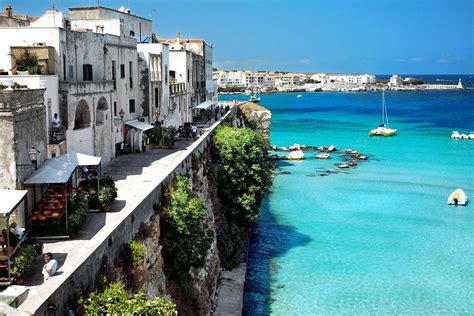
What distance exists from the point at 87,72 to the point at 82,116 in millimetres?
2131

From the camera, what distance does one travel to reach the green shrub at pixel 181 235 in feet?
63.8

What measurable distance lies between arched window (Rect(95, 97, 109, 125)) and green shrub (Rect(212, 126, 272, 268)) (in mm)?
6350

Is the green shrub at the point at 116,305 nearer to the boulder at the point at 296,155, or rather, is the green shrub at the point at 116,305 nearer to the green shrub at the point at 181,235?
the green shrub at the point at 181,235

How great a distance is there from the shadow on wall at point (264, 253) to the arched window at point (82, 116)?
10301mm

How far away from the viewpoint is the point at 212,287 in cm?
2408

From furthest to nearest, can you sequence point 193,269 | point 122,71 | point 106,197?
point 122,71, point 193,269, point 106,197

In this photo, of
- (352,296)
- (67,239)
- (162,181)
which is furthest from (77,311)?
(352,296)

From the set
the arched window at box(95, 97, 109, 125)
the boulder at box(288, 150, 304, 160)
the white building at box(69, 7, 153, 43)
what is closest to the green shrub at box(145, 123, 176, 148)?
the arched window at box(95, 97, 109, 125)

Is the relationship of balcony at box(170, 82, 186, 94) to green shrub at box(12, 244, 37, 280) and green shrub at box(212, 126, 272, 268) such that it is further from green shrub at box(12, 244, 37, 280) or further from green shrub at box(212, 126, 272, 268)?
green shrub at box(12, 244, 37, 280)

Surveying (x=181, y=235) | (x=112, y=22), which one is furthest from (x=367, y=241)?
(x=112, y=22)

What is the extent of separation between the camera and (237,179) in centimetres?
3353

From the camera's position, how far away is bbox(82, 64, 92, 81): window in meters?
26.7

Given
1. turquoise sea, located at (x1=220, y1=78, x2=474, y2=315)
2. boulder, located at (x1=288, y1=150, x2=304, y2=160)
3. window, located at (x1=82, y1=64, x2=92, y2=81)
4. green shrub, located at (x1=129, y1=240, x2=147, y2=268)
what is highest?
window, located at (x1=82, y1=64, x2=92, y2=81)

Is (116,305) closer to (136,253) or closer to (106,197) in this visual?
(136,253)
